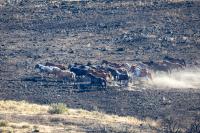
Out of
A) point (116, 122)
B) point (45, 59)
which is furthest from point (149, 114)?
point (45, 59)

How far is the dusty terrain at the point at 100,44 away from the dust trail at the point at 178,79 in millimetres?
1735

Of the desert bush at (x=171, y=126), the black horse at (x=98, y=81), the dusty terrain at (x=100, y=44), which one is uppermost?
the desert bush at (x=171, y=126)

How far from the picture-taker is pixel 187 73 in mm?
56250

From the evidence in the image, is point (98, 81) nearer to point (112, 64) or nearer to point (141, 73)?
point (141, 73)

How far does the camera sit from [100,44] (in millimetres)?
67812

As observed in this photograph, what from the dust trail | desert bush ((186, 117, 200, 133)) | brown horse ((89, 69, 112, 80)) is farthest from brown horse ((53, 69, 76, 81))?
desert bush ((186, 117, 200, 133))

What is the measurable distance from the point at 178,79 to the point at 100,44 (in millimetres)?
15872

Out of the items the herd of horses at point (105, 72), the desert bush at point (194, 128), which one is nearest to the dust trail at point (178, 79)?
the herd of horses at point (105, 72)

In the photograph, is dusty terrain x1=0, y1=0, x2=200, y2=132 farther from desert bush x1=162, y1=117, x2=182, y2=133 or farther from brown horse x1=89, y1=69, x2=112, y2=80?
brown horse x1=89, y1=69, x2=112, y2=80

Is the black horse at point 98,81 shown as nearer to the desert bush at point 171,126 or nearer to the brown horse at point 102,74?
the brown horse at point 102,74

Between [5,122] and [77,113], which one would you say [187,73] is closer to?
[77,113]

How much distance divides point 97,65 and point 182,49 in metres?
12.8

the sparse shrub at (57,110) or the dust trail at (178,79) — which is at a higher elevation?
the sparse shrub at (57,110)

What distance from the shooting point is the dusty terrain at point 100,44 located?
43562mm
